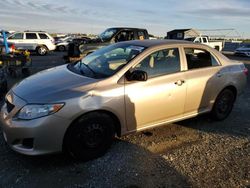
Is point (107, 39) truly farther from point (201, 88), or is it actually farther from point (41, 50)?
point (41, 50)

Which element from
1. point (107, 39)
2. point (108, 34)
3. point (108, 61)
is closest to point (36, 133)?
point (108, 61)

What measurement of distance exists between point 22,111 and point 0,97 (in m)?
3.71

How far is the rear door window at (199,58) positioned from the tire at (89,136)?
186cm

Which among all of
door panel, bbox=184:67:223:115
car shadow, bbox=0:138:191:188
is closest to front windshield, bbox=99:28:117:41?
door panel, bbox=184:67:223:115

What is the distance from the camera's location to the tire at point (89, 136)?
371 centimetres

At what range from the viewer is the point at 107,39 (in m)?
14.3

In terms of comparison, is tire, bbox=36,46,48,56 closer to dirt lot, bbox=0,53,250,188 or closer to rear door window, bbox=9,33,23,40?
rear door window, bbox=9,33,23,40

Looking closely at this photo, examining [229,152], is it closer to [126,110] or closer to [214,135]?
[214,135]

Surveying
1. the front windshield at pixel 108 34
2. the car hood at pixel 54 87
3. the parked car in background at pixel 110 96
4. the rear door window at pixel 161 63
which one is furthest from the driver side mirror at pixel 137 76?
the front windshield at pixel 108 34

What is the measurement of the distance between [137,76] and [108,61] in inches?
28.5

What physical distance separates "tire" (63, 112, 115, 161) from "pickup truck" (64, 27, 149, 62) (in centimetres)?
938

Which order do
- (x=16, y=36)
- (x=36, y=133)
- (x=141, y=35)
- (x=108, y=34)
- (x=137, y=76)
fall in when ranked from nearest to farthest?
(x=36, y=133)
(x=137, y=76)
(x=108, y=34)
(x=141, y=35)
(x=16, y=36)

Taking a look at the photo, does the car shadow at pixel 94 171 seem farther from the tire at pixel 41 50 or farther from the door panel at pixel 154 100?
the tire at pixel 41 50

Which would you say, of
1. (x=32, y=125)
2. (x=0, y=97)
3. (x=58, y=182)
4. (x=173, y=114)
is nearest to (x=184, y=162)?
(x=173, y=114)
